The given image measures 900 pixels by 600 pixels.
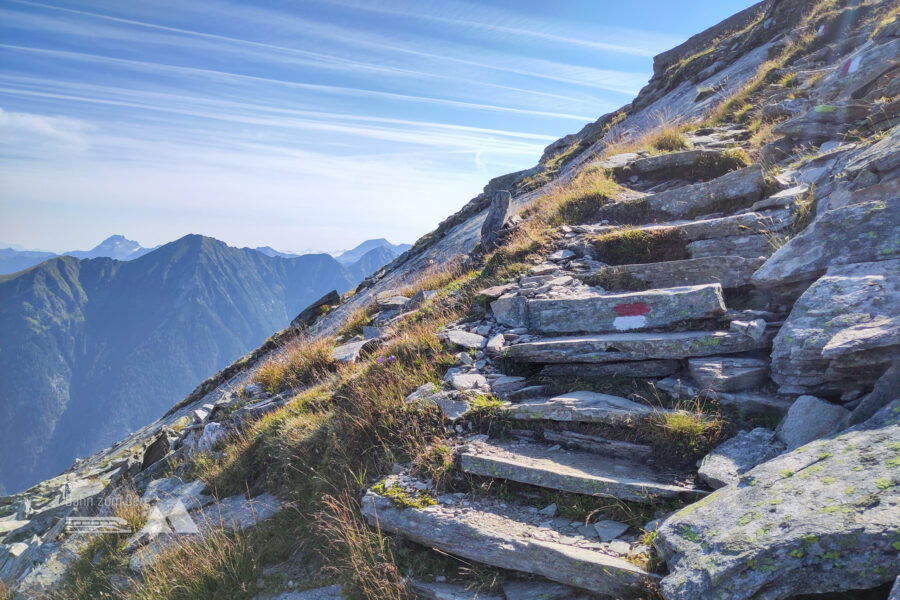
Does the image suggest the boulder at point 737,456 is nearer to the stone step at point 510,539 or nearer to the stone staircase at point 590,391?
the stone staircase at point 590,391

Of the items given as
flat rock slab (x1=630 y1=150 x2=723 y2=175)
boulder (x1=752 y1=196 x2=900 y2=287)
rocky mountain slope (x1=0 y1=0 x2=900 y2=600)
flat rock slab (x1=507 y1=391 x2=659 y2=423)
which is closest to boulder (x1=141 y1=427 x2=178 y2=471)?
rocky mountain slope (x1=0 y1=0 x2=900 y2=600)

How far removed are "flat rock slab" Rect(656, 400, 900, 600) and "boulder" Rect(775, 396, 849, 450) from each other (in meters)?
0.48

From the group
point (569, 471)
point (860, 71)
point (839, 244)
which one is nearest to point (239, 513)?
point (569, 471)

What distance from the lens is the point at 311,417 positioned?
7.90 meters

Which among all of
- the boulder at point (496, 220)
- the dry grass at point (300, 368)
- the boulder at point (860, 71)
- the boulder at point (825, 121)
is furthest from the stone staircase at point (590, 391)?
the boulder at point (860, 71)

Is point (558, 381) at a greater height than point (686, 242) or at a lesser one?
lesser

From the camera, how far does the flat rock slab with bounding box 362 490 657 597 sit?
152 inches

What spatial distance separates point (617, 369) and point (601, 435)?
1195 mm

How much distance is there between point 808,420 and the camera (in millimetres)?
4375

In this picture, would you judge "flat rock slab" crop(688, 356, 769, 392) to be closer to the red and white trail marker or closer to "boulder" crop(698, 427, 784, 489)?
"boulder" crop(698, 427, 784, 489)

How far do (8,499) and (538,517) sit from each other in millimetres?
21353

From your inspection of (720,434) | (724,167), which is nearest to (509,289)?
(720,434)

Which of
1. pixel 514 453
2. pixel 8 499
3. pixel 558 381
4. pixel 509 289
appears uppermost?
pixel 509 289

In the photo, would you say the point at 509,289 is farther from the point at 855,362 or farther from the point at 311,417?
the point at 855,362
